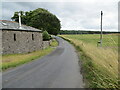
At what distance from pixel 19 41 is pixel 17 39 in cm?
41

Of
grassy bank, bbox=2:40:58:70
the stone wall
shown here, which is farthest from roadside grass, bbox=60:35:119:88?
the stone wall

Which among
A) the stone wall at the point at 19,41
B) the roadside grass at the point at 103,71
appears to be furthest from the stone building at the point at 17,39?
the roadside grass at the point at 103,71

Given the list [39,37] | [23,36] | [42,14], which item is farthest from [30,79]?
[42,14]

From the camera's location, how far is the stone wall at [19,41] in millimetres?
12523

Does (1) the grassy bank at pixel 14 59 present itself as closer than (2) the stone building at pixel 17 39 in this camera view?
Yes

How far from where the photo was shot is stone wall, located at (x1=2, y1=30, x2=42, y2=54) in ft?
41.1

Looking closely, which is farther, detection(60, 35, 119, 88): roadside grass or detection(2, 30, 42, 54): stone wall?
detection(2, 30, 42, 54): stone wall

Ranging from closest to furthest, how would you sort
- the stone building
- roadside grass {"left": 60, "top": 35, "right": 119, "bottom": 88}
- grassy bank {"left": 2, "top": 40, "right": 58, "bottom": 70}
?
roadside grass {"left": 60, "top": 35, "right": 119, "bottom": 88}, grassy bank {"left": 2, "top": 40, "right": 58, "bottom": 70}, the stone building

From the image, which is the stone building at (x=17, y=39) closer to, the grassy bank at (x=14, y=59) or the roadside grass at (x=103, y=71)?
the grassy bank at (x=14, y=59)

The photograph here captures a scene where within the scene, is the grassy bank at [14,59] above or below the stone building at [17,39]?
below

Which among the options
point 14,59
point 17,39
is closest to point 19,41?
point 17,39

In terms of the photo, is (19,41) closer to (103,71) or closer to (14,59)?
(14,59)

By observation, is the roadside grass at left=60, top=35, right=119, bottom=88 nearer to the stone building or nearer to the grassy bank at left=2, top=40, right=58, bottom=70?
the grassy bank at left=2, top=40, right=58, bottom=70

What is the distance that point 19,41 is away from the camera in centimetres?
1392
